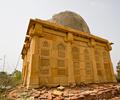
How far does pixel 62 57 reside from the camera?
847 cm

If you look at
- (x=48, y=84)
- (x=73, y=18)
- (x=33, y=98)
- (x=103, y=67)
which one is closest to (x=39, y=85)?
(x=48, y=84)

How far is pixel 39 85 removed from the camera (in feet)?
22.6

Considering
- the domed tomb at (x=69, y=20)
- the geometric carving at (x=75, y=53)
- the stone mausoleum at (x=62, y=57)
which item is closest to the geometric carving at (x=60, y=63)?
the stone mausoleum at (x=62, y=57)

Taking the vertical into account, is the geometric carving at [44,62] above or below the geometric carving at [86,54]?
below

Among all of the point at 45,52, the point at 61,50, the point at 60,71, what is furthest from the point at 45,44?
the point at 60,71

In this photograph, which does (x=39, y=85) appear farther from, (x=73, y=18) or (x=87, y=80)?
(x=73, y=18)

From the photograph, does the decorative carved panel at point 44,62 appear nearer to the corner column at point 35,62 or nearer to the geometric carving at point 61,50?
the corner column at point 35,62

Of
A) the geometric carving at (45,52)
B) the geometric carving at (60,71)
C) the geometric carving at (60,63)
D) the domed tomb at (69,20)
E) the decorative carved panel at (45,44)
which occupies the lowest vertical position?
the geometric carving at (60,71)

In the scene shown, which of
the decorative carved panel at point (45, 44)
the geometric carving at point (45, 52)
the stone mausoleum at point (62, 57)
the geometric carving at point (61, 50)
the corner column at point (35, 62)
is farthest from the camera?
the geometric carving at point (61, 50)

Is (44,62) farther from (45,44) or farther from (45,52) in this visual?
(45,44)

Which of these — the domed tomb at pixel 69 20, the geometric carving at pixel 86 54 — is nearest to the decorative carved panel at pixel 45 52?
the geometric carving at pixel 86 54

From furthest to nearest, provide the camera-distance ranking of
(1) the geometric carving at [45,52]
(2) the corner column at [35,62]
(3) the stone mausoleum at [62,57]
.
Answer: (1) the geometric carving at [45,52], (3) the stone mausoleum at [62,57], (2) the corner column at [35,62]

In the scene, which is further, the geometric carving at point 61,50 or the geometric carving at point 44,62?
the geometric carving at point 61,50

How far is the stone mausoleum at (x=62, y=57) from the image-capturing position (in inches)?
290
